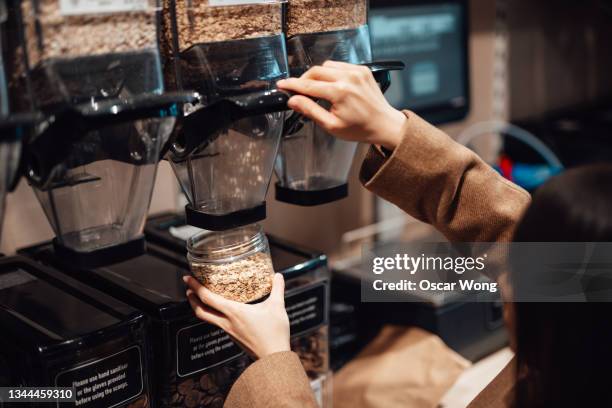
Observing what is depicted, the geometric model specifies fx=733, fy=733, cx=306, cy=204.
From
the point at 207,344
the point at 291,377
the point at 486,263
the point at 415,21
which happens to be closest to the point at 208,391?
the point at 207,344

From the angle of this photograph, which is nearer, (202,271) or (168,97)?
(168,97)

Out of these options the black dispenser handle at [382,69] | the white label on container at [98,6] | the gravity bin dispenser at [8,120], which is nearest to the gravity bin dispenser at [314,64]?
the black dispenser handle at [382,69]

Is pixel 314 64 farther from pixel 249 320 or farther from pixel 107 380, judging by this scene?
pixel 107 380

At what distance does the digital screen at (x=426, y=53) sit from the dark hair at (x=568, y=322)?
1.05 meters

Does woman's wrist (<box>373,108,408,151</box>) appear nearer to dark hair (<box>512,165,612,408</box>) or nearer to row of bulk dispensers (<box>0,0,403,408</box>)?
row of bulk dispensers (<box>0,0,403,408</box>)

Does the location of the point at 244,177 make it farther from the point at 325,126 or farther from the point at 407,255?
the point at 407,255

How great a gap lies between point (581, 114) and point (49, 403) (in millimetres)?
2226

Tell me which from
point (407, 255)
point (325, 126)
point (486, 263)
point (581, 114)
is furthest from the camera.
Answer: point (581, 114)

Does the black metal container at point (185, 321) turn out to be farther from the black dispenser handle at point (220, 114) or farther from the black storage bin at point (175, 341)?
the black dispenser handle at point (220, 114)

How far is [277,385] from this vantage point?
852 mm

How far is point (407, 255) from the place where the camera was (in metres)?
1.58

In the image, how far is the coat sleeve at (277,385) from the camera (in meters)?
0.85

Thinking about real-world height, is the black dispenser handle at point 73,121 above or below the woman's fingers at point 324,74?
below

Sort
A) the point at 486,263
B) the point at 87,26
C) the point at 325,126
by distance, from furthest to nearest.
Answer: the point at 486,263
the point at 325,126
the point at 87,26
